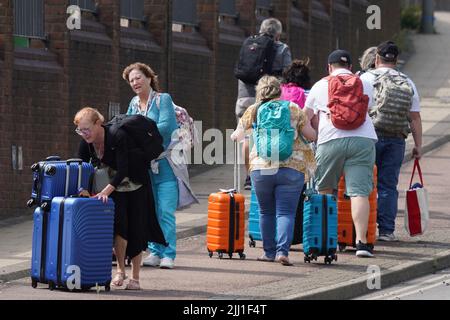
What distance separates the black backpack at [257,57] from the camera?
1780 centimetres

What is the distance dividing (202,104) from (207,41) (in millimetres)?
1116

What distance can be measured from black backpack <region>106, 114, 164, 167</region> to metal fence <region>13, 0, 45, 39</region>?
21.8ft

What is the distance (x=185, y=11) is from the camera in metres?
24.3

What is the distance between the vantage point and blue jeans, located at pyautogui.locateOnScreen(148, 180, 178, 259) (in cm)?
1398

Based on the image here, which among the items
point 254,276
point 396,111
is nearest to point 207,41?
point 396,111

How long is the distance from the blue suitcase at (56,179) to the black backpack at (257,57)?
568cm

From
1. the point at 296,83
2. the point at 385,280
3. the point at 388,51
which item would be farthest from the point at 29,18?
the point at 385,280

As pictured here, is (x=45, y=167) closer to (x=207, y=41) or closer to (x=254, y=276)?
(x=254, y=276)

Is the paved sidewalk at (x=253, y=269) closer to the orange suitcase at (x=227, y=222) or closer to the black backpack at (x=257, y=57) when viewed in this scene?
the orange suitcase at (x=227, y=222)

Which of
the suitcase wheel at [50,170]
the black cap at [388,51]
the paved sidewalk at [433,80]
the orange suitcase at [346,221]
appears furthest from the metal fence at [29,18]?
the suitcase wheel at [50,170]

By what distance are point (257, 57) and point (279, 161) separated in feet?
13.2

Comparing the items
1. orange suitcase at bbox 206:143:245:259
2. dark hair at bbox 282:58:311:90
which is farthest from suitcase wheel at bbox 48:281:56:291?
dark hair at bbox 282:58:311:90

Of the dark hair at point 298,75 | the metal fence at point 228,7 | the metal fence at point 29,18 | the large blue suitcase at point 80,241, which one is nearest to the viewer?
the large blue suitcase at point 80,241

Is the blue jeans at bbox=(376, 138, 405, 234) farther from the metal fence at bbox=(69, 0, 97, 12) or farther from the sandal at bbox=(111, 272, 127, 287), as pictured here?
the metal fence at bbox=(69, 0, 97, 12)
